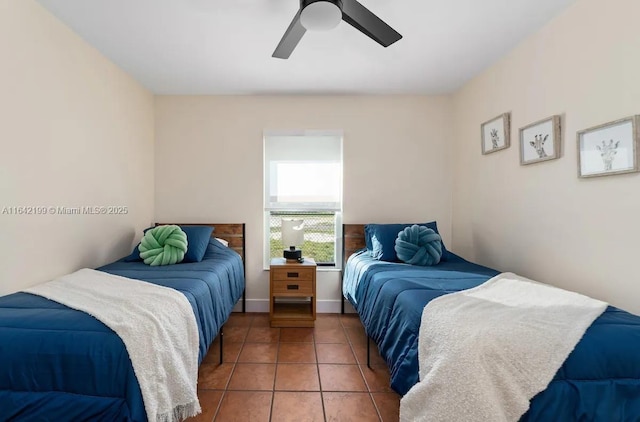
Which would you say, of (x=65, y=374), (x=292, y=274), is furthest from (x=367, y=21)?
(x=292, y=274)

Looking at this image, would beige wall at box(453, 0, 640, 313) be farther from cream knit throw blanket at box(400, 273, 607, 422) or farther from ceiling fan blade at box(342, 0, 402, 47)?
ceiling fan blade at box(342, 0, 402, 47)

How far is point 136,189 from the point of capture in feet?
10.5

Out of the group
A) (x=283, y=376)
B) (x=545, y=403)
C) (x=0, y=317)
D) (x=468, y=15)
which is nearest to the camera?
(x=545, y=403)

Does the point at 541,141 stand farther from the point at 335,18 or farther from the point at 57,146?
the point at 57,146

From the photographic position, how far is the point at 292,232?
3295mm

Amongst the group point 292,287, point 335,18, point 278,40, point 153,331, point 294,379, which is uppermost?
point 278,40

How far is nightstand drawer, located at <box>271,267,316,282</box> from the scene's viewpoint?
3.16 metres

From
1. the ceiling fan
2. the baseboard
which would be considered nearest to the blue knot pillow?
the baseboard

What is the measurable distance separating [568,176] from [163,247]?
117 inches

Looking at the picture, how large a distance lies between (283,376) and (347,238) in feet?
5.23

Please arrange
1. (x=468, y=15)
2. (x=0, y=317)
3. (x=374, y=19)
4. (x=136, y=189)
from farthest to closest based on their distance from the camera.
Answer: (x=136, y=189) → (x=468, y=15) → (x=374, y=19) → (x=0, y=317)

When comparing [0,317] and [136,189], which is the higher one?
[136,189]

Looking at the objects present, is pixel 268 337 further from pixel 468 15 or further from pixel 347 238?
pixel 468 15

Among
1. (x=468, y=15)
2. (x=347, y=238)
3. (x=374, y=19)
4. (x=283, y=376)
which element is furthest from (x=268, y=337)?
(x=468, y=15)
